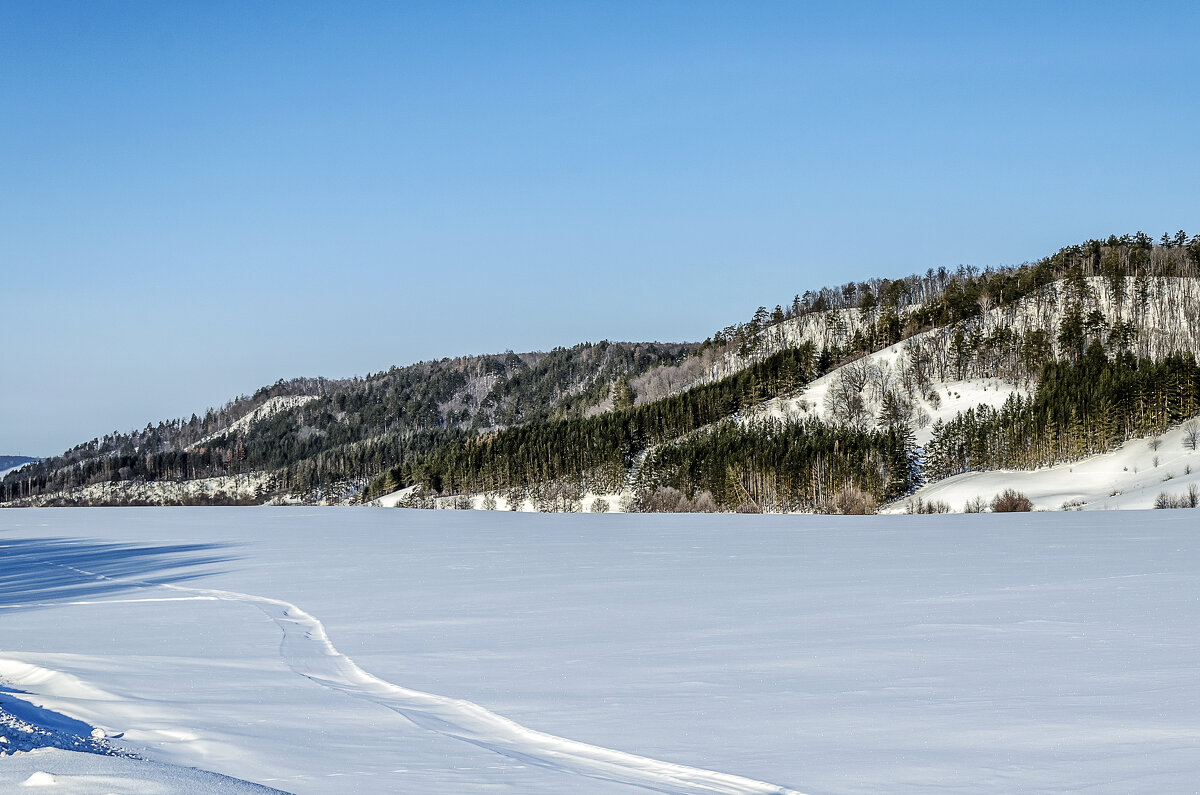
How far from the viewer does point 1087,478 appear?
78812 millimetres

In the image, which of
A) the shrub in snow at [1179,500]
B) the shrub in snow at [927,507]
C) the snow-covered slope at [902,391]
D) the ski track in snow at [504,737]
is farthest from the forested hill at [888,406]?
the ski track in snow at [504,737]

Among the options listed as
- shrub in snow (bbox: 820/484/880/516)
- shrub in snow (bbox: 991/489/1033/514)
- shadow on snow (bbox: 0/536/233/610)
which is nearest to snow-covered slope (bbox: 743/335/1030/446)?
shrub in snow (bbox: 820/484/880/516)

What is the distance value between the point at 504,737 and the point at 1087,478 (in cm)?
8250

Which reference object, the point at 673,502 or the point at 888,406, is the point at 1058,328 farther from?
the point at 673,502

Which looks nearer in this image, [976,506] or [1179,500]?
[1179,500]

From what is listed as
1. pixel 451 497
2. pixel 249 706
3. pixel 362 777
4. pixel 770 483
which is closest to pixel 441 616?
pixel 249 706

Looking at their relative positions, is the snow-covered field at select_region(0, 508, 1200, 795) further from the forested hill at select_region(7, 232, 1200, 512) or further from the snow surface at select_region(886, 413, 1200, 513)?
the forested hill at select_region(7, 232, 1200, 512)

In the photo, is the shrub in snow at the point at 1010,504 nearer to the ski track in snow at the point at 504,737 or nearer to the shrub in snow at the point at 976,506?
the shrub in snow at the point at 976,506

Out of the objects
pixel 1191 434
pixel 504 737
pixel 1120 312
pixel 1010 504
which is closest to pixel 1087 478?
pixel 1191 434

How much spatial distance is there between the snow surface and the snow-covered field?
184 feet

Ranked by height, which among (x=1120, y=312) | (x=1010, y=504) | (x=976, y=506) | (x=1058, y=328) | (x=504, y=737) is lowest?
(x=976, y=506)

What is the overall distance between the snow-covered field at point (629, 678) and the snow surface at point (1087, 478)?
56141 millimetres

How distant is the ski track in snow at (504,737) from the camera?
586 cm

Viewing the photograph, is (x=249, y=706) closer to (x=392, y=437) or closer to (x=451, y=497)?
(x=451, y=497)
